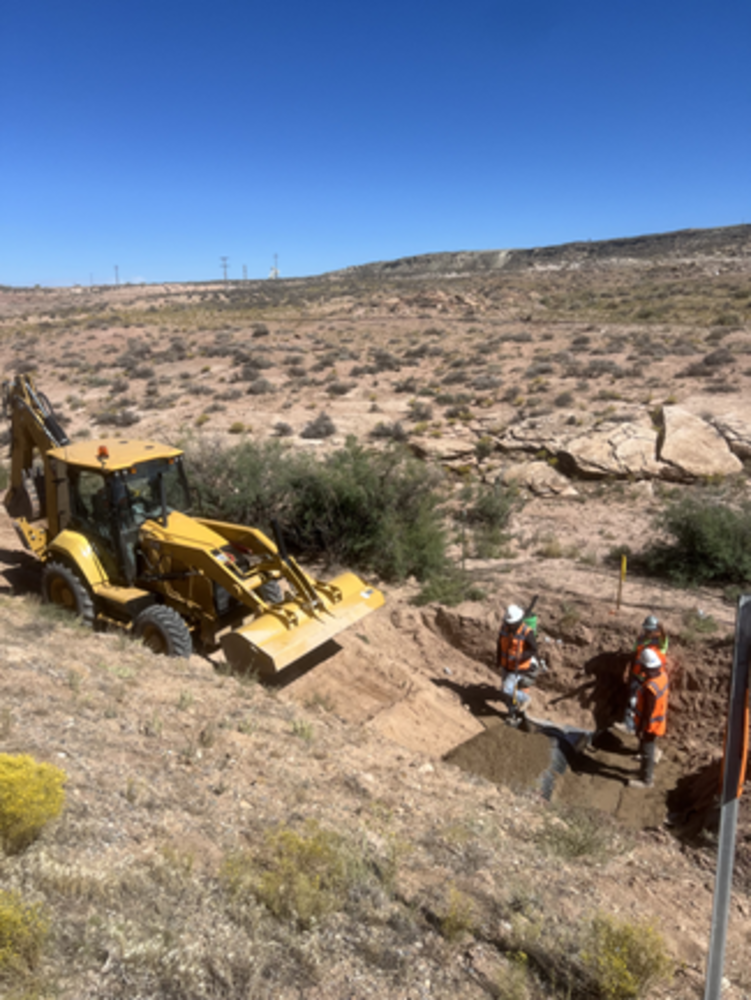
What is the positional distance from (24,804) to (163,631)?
402cm

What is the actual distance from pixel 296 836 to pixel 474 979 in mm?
1285

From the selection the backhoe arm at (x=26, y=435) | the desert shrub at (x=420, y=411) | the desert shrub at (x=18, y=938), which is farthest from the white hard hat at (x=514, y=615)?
the desert shrub at (x=420, y=411)

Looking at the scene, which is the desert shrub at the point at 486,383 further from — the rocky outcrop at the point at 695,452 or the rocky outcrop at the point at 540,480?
the rocky outcrop at the point at 540,480

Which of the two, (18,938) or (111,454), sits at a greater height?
(111,454)

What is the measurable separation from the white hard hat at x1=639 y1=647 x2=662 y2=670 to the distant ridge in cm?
7174

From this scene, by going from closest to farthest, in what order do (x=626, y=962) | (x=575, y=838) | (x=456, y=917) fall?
1. (x=626, y=962)
2. (x=456, y=917)
3. (x=575, y=838)

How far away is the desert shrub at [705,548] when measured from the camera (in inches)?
391

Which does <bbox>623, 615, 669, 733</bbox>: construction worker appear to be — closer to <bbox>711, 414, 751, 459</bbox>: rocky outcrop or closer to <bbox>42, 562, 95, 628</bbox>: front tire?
<bbox>42, 562, 95, 628</bbox>: front tire

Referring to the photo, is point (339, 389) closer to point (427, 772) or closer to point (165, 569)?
point (165, 569)

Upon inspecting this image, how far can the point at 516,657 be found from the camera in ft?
26.1

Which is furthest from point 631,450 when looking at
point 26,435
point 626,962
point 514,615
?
point 626,962

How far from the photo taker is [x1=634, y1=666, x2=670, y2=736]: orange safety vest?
7227 mm

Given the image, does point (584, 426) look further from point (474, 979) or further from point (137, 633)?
point (474, 979)

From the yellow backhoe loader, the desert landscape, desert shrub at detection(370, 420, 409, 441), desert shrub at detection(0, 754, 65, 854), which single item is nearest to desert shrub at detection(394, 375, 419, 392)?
desert shrub at detection(370, 420, 409, 441)
